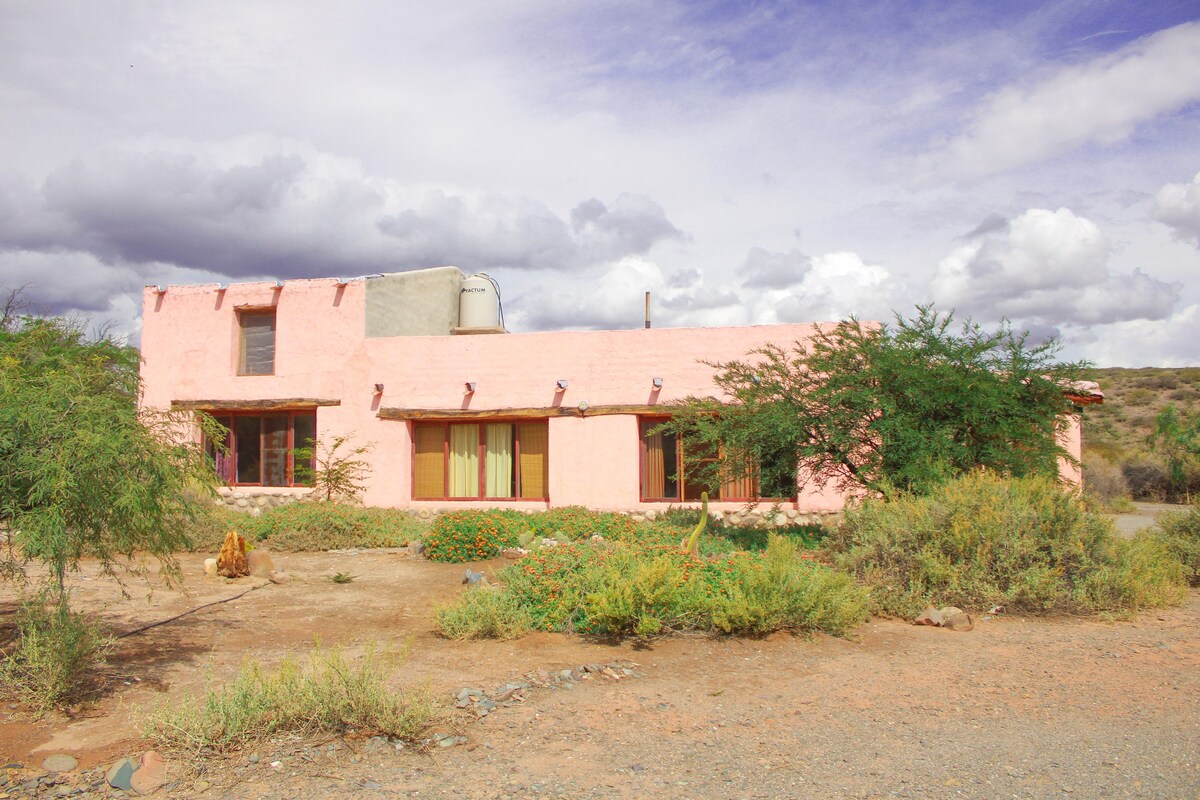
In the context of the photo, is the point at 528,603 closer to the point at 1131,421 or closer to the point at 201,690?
the point at 201,690

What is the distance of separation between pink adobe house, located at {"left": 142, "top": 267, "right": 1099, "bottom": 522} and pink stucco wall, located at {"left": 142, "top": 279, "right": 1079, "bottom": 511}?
0.08ft

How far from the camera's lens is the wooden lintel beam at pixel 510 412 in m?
15.7

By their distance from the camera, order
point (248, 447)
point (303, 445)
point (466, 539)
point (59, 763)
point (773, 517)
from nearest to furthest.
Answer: point (59, 763)
point (466, 539)
point (773, 517)
point (303, 445)
point (248, 447)

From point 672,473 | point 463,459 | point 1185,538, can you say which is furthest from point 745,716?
point 463,459

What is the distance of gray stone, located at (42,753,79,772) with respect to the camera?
16.1ft

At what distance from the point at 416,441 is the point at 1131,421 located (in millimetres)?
30609

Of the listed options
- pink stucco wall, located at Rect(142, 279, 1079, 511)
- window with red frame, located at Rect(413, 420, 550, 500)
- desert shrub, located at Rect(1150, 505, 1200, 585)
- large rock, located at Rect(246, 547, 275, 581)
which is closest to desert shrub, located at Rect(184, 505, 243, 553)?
large rock, located at Rect(246, 547, 275, 581)

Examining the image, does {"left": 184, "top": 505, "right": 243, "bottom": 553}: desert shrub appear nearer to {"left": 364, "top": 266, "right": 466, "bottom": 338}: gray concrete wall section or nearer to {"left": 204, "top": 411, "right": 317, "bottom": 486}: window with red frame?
{"left": 204, "top": 411, "right": 317, "bottom": 486}: window with red frame

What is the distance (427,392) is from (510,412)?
1722 mm

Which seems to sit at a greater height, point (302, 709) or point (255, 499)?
point (255, 499)

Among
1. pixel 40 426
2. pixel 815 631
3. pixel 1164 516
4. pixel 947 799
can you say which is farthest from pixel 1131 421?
pixel 40 426

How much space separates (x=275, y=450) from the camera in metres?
17.6

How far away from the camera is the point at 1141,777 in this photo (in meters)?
4.77

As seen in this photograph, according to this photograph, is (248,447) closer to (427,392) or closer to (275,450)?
(275,450)
